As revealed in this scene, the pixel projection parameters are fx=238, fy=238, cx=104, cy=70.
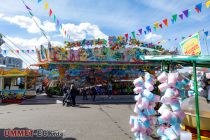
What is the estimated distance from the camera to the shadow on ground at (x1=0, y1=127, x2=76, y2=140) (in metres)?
7.78

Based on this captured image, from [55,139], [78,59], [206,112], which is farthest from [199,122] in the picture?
[78,59]

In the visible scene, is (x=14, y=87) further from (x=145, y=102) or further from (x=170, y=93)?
(x=170, y=93)

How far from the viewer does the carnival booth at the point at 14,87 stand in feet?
69.5

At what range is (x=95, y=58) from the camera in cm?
2277

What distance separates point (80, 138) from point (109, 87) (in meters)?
17.1

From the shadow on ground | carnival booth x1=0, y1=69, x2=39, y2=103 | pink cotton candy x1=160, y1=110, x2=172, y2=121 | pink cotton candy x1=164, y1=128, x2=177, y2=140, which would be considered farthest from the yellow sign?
carnival booth x1=0, y1=69, x2=39, y2=103

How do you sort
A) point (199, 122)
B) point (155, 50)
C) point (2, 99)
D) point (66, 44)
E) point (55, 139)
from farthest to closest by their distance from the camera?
point (155, 50) → point (66, 44) → point (2, 99) → point (55, 139) → point (199, 122)

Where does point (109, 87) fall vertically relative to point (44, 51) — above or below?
below

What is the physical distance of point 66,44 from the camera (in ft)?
73.7

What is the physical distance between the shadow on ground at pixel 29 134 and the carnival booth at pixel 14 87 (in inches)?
510

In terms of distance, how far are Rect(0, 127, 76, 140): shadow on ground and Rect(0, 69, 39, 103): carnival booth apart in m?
13.0

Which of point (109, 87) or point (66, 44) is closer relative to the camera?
point (66, 44)

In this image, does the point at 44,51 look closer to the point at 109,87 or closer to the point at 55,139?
the point at 109,87

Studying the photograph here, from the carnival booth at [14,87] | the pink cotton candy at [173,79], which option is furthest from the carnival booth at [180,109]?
the carnival booth at [14,87]
